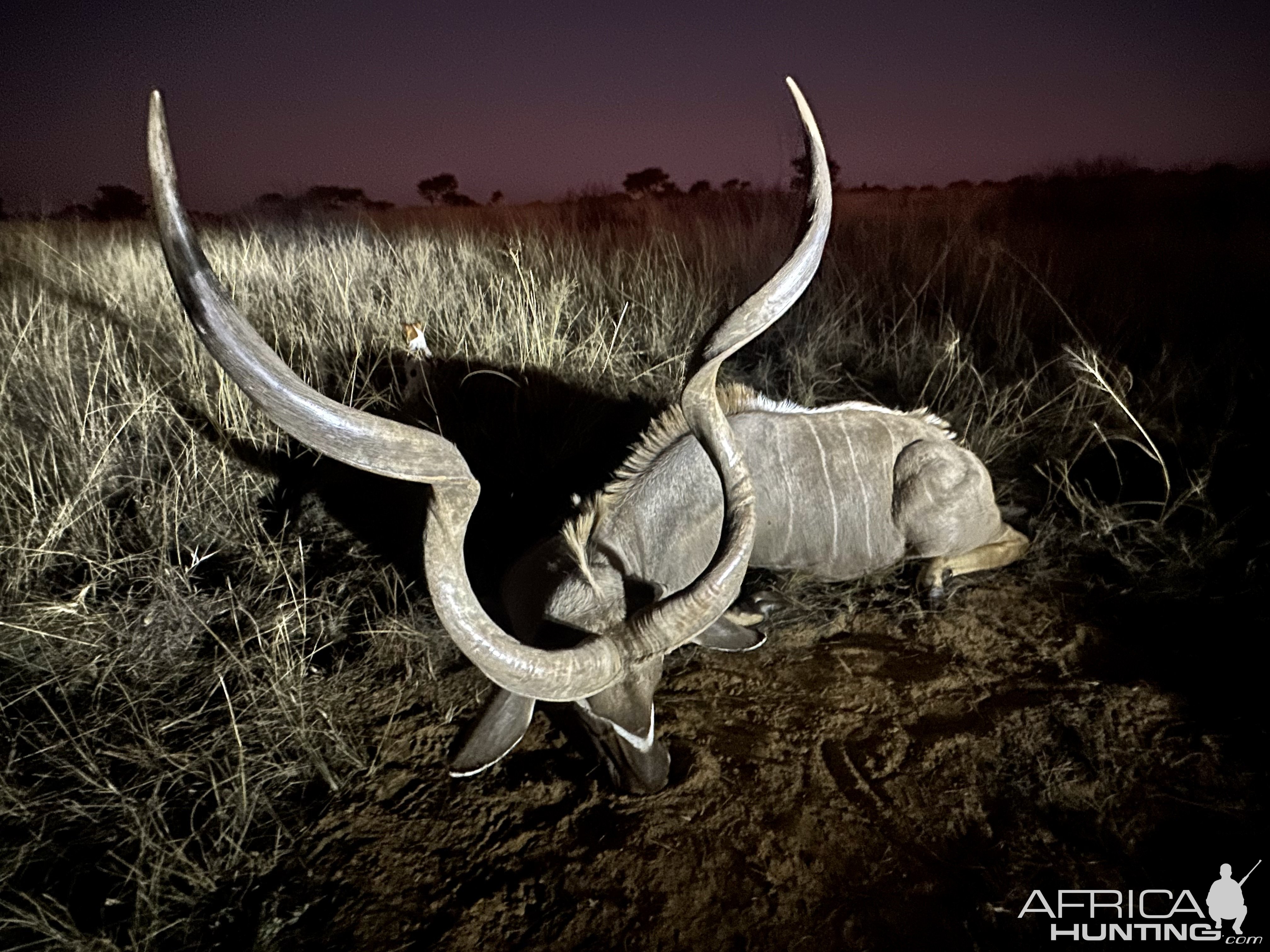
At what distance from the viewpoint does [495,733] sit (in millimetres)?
2205

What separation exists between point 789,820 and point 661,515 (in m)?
1.21

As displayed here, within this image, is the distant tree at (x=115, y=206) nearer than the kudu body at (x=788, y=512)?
No

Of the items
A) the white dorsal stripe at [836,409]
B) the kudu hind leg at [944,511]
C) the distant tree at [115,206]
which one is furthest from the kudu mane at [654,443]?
the distant tree at [115,206]

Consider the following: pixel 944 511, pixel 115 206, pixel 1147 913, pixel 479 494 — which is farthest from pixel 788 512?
pixel 115 206

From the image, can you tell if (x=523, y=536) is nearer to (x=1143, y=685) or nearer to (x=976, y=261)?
(x=1143, y=685)

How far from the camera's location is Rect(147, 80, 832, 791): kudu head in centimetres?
150

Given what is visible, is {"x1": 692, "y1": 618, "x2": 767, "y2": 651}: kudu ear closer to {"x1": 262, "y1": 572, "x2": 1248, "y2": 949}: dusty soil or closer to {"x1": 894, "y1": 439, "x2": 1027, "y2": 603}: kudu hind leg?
{"x1": 262, "y1": 572, "x2": 1248, "y2": 949}: dusty soil

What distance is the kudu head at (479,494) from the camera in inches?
58.9

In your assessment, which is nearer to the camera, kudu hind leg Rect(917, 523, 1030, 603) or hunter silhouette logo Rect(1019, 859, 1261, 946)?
hunter silhouette logo Rect(1019, 859, 1261, 946)

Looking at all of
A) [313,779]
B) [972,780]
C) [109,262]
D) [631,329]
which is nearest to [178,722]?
[313,779]

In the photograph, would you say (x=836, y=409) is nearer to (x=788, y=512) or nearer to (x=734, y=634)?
(x=788, y=512)

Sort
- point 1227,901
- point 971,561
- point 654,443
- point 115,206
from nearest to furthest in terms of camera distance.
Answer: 1. point 1227,901
2. point 654,443
3. point 971,561
4. point 115,206

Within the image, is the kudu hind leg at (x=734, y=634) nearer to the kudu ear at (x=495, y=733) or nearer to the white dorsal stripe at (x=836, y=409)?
the kudu ear at (x=495, y=733)

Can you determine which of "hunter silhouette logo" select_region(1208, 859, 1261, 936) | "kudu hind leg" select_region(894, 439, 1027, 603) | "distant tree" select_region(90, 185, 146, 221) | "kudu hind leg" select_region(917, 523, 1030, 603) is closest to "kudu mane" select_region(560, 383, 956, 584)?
"kudu hind leg" select_region(894, 439, 1027, 603)
